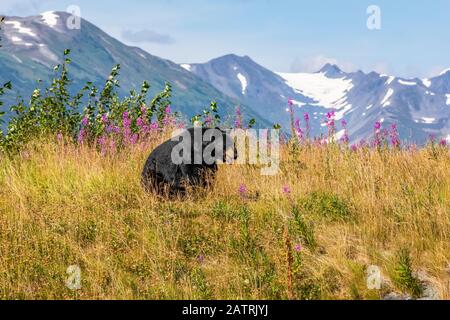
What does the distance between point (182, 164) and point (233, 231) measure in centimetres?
265

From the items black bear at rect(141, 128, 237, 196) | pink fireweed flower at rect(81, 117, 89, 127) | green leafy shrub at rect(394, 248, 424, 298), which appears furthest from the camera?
pink fireweed flower at rect(81, 117, 89, 127)

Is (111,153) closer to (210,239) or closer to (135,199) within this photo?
(135,199)

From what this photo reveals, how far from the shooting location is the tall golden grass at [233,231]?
5.42 meters

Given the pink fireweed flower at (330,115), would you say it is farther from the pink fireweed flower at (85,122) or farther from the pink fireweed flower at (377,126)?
the pink fireweed flower at (85,122)

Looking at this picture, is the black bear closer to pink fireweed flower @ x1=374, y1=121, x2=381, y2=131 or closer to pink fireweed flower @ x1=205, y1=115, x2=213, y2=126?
pink fireweed flower @ x1=205, y1=115, x2=213, y2=126

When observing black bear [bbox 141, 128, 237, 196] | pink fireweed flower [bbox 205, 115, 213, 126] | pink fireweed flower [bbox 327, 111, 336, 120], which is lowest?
black bear [bbox 141, 128, 237, 196]

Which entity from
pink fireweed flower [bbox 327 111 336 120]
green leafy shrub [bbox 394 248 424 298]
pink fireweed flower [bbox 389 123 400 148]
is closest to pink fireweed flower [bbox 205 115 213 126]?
pink fireweed flower [bbox 327 111 336 120]

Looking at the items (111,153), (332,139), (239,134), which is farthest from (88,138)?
(332,139)

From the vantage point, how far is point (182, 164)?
9.30 metres

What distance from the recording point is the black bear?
9117mm

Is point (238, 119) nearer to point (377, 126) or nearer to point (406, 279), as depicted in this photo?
point (377, 126)

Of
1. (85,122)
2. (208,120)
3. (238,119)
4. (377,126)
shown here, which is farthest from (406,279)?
(85,122)

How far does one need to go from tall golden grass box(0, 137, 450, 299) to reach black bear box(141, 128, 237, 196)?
0.93 ft

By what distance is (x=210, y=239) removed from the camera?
6801 mm
